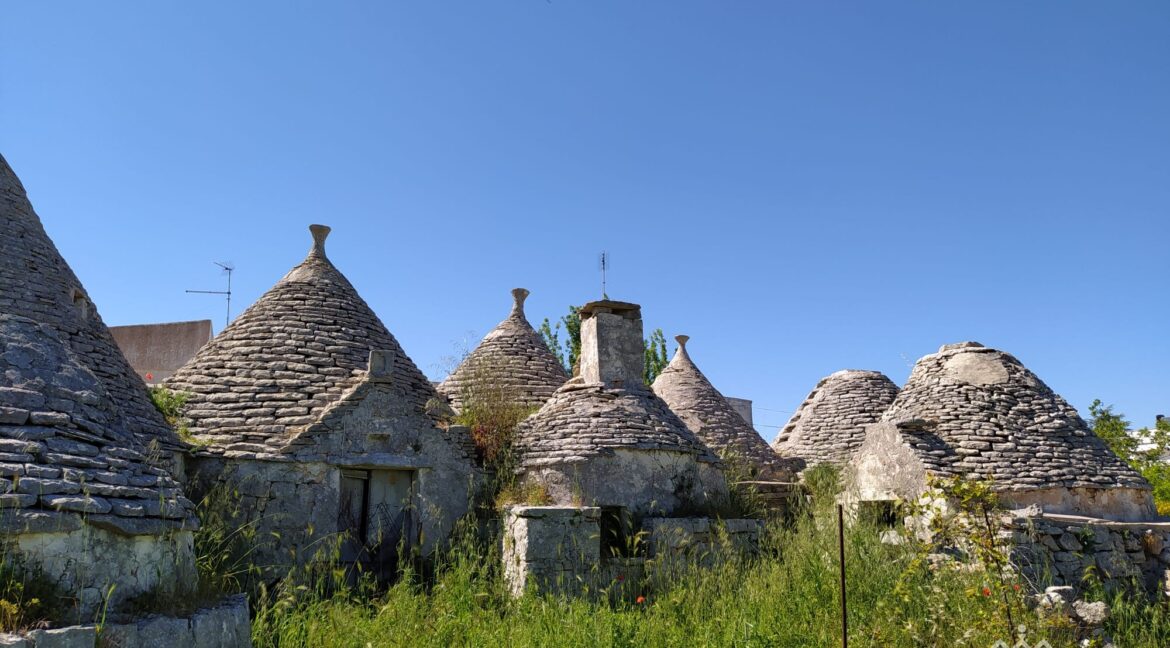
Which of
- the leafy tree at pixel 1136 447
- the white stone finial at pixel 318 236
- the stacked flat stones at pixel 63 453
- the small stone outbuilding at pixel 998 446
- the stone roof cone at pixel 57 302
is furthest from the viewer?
the leafy tree at pixel 1136 447

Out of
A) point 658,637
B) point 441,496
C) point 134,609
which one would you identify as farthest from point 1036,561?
point 134,609

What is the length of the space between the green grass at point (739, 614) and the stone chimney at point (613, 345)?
2888mm

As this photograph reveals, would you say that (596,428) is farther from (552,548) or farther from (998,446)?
(998,446)

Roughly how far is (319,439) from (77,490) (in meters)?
4.08

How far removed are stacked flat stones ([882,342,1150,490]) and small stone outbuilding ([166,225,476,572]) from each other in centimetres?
→ 614

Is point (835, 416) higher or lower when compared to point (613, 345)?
lower

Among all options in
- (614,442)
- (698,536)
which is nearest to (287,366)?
(614,442)

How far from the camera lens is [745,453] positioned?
1388 cm

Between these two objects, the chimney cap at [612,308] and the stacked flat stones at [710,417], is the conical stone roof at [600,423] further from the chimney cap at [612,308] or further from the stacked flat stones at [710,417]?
the stacked flat stones at [710,417]

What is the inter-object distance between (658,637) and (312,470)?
419 cm

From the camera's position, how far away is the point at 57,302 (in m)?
8.37

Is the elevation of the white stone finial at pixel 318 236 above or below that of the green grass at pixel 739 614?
above

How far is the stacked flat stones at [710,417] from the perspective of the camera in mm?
14055

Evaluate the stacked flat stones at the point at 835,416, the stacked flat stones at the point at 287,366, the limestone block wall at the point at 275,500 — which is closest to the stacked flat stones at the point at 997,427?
the stacked flat stones at the point at 835,416
